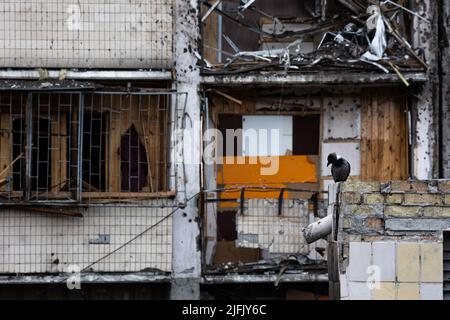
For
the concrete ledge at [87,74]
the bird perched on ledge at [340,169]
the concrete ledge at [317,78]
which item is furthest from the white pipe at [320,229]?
the concrete ledge at [87,74]

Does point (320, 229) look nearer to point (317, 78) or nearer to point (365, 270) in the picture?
point (365, 270)

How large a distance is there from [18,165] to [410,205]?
7383mm

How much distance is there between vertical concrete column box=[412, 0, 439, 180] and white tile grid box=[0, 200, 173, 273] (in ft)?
11.9

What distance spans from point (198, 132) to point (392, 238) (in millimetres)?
6381

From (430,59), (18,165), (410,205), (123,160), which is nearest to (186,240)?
(123,160)

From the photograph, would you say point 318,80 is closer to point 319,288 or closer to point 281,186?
point 281,186

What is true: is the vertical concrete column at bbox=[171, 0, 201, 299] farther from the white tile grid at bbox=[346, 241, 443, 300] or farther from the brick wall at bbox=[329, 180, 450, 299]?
the white tile grid at bbox=[346, 241, 443, 300]

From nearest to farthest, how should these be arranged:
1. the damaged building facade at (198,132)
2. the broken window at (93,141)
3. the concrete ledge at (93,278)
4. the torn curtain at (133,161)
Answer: the concrete ledge at (93,278)
the damaged building facade at (198,132)
the broken window at (93,141)
the torn curtain at (133,161)

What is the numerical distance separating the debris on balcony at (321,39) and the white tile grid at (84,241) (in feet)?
7.49

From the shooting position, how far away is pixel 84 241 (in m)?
12.0

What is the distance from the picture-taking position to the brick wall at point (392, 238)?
595 centimetres

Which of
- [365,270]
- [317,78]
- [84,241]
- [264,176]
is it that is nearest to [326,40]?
[317,78]

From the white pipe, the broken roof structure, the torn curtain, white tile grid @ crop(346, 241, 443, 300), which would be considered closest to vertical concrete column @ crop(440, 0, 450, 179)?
the broken roof structure

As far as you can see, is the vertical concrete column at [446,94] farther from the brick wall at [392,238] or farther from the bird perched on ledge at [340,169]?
the brick wall at [392,238]
